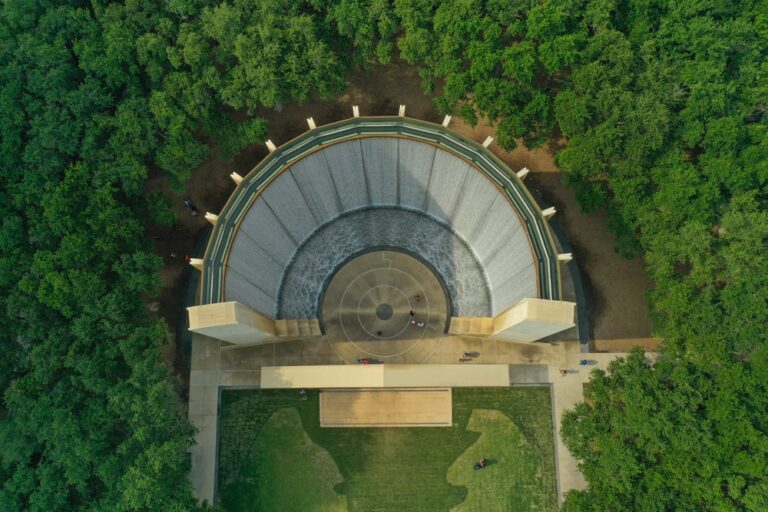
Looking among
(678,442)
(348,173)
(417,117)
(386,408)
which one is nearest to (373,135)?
(348,173)

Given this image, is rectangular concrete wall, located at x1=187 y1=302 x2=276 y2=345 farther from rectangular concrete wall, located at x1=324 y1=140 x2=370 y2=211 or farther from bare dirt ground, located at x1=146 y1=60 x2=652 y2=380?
rectangular concrete wall, located at x1=324 y1=140 x2=370 y2=211

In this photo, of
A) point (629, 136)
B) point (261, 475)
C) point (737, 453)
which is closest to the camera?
point (737, 453)

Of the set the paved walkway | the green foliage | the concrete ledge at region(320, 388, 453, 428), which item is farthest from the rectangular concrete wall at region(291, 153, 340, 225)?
the green foliage

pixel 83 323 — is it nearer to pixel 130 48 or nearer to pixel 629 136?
pixel 130 48

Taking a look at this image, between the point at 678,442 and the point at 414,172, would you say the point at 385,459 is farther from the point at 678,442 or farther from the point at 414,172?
the point at 414,172

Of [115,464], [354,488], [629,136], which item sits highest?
[629,136]

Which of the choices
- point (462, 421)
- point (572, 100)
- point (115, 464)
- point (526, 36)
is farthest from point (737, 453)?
point (115, 464)

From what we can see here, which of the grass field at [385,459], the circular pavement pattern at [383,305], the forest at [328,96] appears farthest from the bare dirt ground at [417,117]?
the circular pavement pattern at [383,305]
